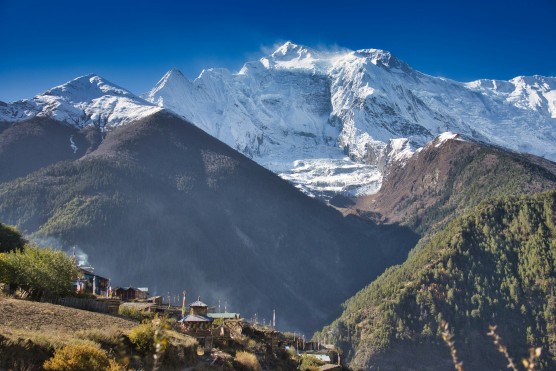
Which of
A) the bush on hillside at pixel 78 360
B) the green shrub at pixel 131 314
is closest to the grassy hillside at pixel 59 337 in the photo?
the bush on hillside at pixel 78 360

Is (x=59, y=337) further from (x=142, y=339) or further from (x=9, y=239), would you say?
(x=9, y=239)

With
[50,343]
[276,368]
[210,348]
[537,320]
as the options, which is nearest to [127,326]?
[210,348]

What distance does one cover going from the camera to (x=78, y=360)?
2834 centimetres

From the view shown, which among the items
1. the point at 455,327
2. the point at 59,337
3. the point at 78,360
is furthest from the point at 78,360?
the point at 455,327

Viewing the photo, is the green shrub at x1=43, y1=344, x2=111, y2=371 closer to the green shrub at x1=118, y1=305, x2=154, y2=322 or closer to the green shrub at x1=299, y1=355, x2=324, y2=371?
Result: the green shrub at x1=118, y1=305, x2=154, y2=322

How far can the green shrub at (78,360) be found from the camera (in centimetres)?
2775

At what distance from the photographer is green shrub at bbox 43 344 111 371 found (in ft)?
91.0

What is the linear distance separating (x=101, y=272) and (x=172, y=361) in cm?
16506

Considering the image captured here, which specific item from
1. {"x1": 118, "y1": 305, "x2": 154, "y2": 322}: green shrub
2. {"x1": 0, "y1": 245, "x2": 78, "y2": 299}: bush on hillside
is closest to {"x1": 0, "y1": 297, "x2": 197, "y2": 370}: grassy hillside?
{"x1": 118, "y1": 305, "x2": 154, "y2": 322}: green shrub

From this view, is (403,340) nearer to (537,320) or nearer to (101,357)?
(537,320)

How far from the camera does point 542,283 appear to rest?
646 ft

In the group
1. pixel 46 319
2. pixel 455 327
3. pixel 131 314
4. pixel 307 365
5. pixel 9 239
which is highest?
pixel 9 239

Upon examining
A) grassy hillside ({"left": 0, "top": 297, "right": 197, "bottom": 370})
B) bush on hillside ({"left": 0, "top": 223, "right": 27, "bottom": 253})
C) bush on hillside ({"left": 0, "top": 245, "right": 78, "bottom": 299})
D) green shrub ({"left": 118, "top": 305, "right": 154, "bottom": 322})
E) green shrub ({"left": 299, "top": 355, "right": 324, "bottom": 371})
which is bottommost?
green shrub ({"left": 299, "top": 355, "right": 324, "bottom": 371})

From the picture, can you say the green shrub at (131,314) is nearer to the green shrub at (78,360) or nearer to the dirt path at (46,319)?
the dirt path at (46,319)
